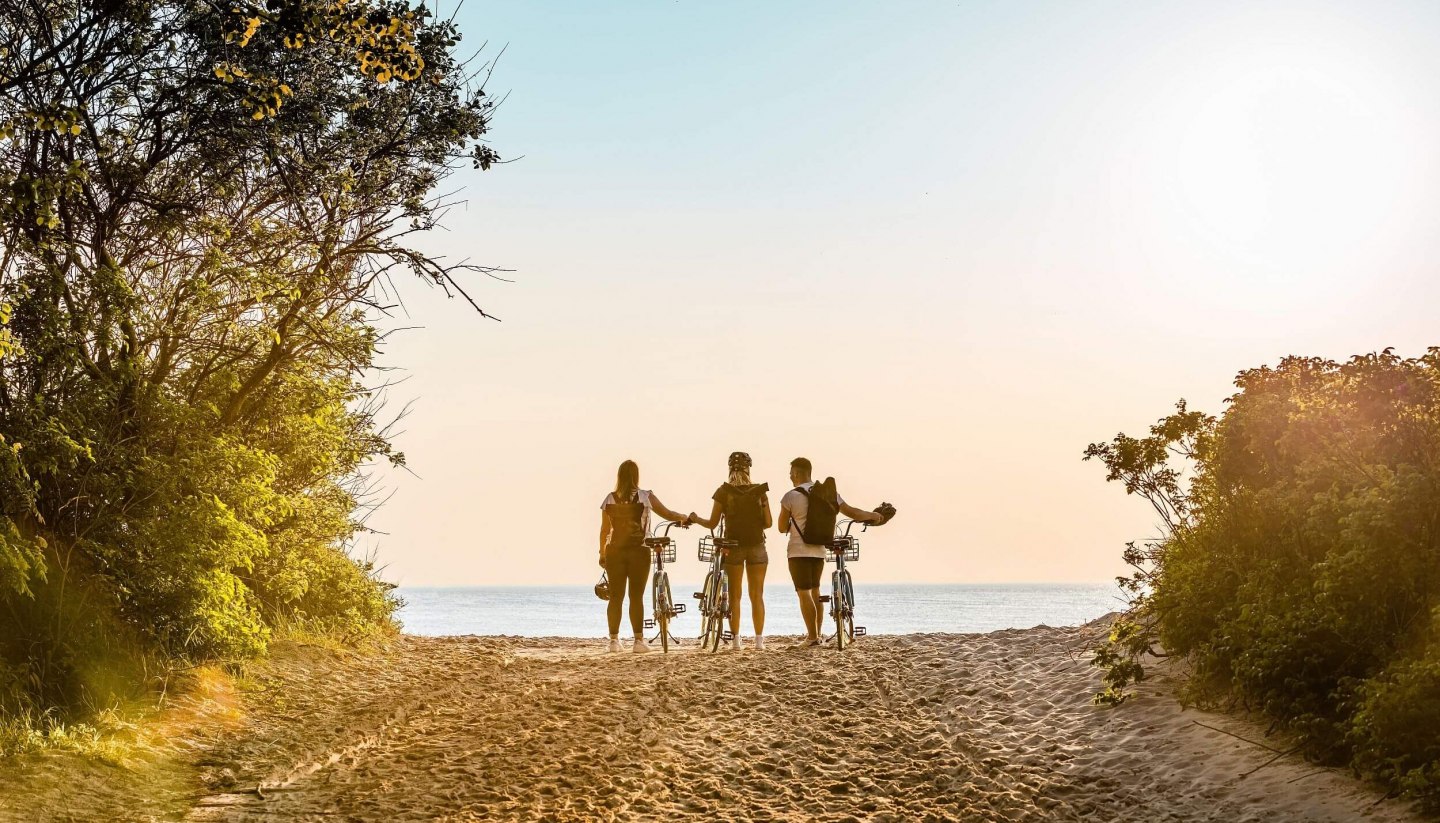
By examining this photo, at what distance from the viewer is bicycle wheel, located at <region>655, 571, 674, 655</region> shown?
15031 millimetres

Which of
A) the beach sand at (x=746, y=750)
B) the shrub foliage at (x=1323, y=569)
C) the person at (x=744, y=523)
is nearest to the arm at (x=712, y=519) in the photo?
the person at (x=744, y=523)

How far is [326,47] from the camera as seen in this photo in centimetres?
1120

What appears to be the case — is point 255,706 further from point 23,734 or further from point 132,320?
point 132,320

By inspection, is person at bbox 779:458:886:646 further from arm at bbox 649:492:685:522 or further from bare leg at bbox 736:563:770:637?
arm at bbox 649:492:685:522

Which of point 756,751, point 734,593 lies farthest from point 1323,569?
point 734,593

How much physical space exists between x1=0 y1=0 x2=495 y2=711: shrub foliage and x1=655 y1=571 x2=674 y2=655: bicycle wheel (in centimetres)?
431

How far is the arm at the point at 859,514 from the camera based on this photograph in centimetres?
1471

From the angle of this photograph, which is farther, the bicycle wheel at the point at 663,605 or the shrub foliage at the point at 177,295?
the bicycle wheel at the point at 663,605

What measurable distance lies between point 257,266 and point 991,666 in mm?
8164

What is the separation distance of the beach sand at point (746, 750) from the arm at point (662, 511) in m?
2.36

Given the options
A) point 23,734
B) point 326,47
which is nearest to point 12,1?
point 326,47

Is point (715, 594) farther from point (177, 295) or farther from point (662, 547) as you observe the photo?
point (177, 295)

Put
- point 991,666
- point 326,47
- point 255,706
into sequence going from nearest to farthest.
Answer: point 255,706, point 326,47, point 991,666

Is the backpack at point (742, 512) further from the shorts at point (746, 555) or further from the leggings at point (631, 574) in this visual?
the leggings at point (631, 574)
